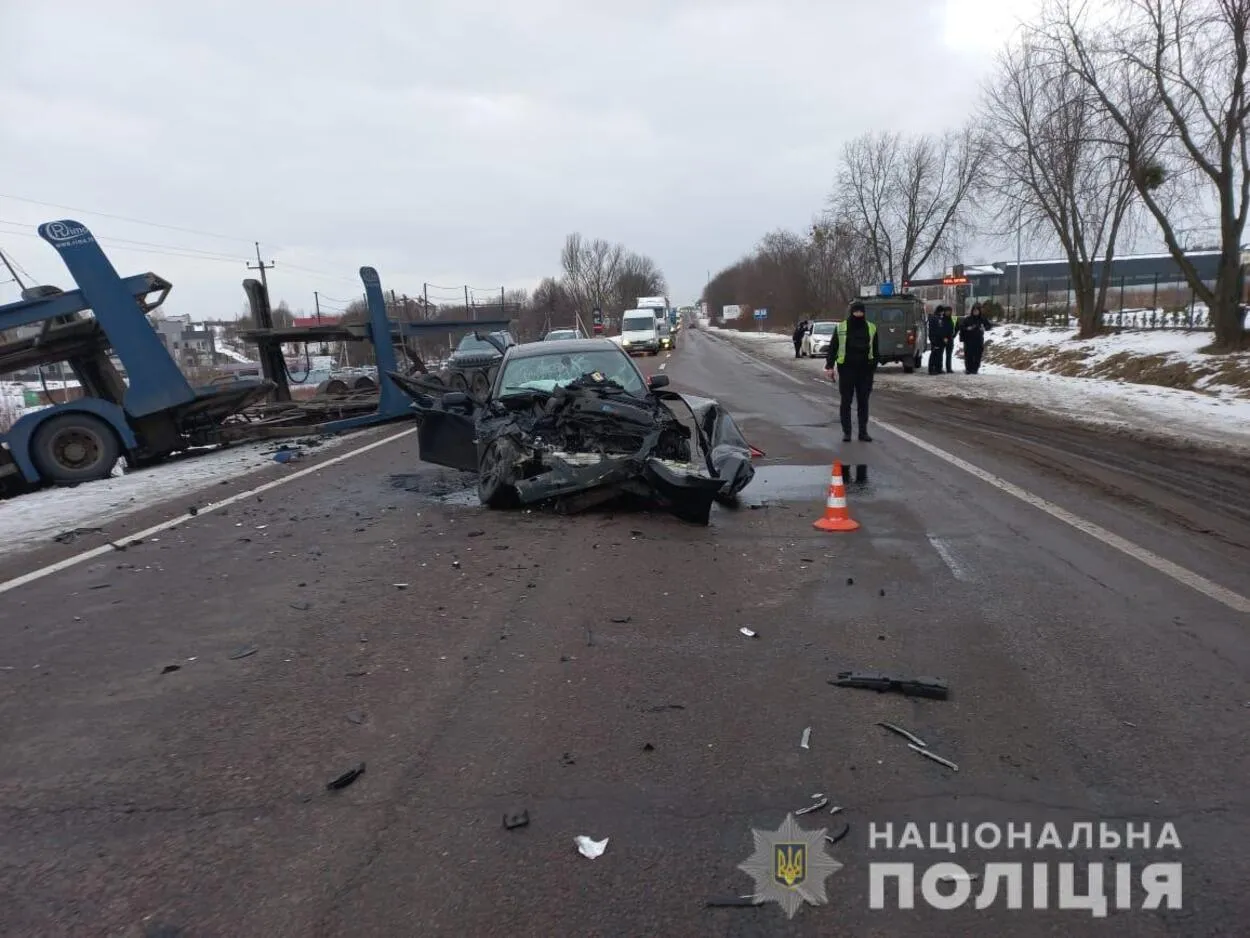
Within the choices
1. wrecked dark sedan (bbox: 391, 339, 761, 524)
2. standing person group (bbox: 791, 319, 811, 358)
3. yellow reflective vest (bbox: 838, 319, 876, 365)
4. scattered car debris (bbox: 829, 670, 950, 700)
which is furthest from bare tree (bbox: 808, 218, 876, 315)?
scattered car debris (bbox: 829, 670, 950, 700)

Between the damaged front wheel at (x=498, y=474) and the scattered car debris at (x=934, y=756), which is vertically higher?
the damaged front wheel at (x=498, y=474)

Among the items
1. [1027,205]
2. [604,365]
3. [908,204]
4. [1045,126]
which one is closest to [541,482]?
[604,365]

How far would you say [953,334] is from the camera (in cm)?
2419

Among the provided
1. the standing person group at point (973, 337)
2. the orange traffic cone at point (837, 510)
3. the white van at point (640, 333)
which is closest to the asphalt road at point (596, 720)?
the orange traffic cone at point (837, 510)

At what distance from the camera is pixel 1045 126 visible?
24.7 metres

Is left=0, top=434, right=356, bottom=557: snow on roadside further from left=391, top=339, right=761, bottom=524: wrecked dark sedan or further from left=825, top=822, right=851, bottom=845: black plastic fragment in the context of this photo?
left=825, top=822, right=851, bottom=845: black plastic fragment

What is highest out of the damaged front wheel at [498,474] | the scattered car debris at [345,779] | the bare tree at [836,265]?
the bare tree at [836,265]

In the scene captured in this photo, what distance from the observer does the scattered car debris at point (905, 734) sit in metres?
3.34

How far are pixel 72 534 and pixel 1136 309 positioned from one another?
35.6 metres

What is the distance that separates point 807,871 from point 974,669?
71.0 inches

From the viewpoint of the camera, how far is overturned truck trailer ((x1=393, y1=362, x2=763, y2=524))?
23.5 feet

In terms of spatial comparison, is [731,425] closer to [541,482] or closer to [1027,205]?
[541,482]

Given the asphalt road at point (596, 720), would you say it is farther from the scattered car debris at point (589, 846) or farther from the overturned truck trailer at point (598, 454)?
the overturned truck trailer at point (598, 454)

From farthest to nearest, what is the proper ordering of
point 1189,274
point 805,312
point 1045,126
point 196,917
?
point 805,312 → point 1045,126 → point 1189,274 → point 196,917
